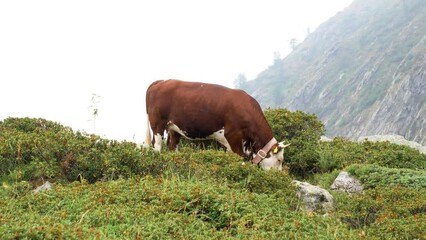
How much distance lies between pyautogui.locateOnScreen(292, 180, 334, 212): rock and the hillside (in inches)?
3190

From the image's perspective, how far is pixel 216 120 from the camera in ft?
49.1

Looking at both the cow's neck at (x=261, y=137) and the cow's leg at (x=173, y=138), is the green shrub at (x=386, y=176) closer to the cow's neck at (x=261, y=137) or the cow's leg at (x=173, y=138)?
the cow's neck at (x=261, y=137)

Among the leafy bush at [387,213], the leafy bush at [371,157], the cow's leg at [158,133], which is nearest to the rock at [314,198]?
the leafy bush at [387,213]

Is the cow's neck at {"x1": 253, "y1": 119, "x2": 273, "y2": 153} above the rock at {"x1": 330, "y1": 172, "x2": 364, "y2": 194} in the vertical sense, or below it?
above

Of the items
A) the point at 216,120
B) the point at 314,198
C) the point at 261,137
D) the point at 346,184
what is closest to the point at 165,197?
the point at 314,198

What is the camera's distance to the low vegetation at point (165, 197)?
278 inches

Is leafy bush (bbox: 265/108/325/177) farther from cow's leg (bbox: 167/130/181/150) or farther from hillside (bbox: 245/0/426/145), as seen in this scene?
hillside (bbox: 245/0/426/145)

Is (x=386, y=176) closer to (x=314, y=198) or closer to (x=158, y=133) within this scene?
(x=314, y=198)

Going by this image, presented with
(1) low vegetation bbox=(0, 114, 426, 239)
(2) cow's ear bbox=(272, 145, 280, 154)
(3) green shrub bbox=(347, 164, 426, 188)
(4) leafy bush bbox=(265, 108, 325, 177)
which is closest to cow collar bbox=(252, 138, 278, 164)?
(2) cow's ear bbox=(272, 145, 280, 154)

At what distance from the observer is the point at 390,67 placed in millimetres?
137875

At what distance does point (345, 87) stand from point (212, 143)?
139317 mm

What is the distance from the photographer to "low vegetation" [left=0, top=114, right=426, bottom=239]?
705 cm

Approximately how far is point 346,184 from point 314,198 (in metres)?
2.93

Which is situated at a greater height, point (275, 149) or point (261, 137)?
Answer: point (261, 137)
